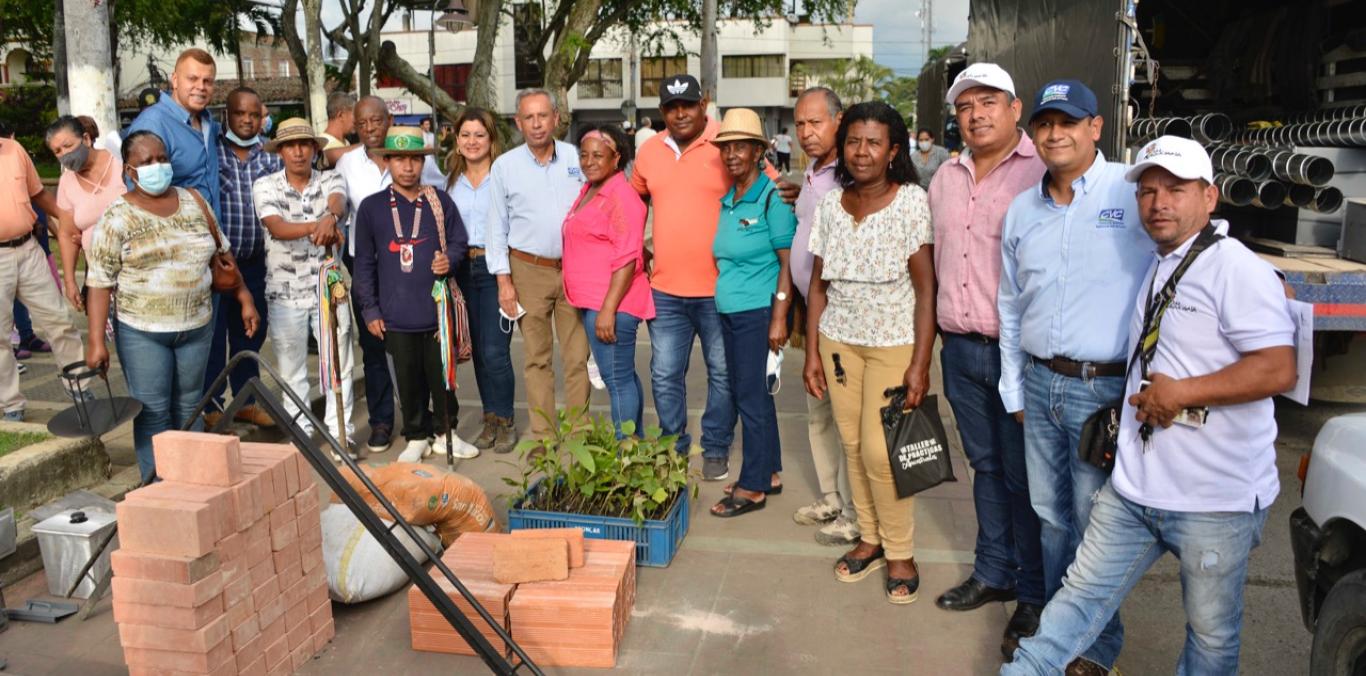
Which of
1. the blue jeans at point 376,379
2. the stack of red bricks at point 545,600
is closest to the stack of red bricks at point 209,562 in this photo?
the stack of red bricks at point 545,600

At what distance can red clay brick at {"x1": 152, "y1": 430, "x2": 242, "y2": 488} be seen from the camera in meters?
3.29

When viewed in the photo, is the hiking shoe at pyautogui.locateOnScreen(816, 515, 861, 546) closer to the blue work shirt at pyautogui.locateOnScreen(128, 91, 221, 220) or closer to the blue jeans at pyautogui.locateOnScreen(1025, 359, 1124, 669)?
the blue jeans at pyautogui.locateOnScreen(1025, 359, 1124, 669)

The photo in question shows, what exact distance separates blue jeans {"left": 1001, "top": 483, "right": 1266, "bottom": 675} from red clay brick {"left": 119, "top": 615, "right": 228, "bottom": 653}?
2.44 m

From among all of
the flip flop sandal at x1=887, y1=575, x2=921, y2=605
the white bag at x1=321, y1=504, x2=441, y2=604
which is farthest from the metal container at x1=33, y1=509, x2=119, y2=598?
the flip flop sandal at x1=887, y1=575, x2=921, y2=605

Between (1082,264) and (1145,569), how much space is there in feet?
2.99

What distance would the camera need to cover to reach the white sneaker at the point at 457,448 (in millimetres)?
5980

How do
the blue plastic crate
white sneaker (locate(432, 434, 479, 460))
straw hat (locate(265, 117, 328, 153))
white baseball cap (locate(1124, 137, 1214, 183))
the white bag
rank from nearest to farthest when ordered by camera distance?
white baseball cap (locate(1124, 137, 1214, 183)) < the white bag < the blue plastic crate < straw hat (locate(265, 117, 328, 153)) < white sneaker (locate(432, 434, 479, 460))

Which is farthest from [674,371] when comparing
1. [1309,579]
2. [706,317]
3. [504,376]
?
[1309,579]

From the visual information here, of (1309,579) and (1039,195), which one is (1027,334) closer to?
(1039,195)

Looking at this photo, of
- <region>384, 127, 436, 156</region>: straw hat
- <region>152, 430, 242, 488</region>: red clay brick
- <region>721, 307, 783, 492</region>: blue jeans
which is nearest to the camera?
<region>152, 430, 242, 488</region>: red clay brick

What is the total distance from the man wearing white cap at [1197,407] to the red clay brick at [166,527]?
254cm

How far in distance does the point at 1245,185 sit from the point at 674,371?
3.00 m

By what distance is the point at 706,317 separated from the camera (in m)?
4.98

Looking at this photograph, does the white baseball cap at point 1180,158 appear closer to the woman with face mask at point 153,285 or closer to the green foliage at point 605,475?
the green foliage at point 605,475
